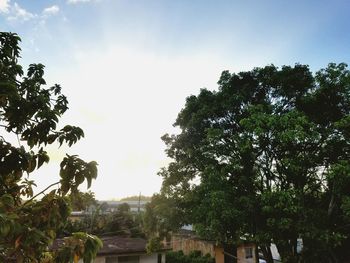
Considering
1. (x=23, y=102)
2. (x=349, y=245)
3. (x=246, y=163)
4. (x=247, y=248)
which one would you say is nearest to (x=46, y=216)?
(x=23, y=102)

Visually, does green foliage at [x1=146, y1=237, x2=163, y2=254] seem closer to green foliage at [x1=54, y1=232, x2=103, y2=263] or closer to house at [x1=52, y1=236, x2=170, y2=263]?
house at [x1=52, y1=236, x2=170, y2=263]

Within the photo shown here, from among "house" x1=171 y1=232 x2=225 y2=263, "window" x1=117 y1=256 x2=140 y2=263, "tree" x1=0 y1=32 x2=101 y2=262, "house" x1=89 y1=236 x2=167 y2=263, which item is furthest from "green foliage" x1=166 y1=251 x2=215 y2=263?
"tree" x1=0 y1=32 x2=101 y2=262

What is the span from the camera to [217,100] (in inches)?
762

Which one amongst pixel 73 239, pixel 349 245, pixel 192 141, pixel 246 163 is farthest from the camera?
pixel 349 245

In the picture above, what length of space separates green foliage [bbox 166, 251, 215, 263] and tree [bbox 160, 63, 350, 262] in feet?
29.3

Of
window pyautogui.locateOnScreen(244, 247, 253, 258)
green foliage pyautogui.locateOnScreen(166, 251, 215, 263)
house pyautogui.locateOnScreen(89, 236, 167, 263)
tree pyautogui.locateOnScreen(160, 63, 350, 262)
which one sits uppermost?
tree pyautogui.locateOnScreen(160, 63, 350, 262)

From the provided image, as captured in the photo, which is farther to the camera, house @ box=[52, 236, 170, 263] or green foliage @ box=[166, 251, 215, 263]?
green foliage @ box=[166, 251, 215, 263]

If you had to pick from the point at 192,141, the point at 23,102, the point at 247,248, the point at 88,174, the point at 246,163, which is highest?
the point at 192,141

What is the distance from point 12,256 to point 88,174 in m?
1.28

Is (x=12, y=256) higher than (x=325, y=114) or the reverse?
the reverse

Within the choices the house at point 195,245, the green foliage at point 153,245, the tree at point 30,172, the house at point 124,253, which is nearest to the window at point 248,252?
the house at point 195,245

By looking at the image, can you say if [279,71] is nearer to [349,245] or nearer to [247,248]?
[349,245]

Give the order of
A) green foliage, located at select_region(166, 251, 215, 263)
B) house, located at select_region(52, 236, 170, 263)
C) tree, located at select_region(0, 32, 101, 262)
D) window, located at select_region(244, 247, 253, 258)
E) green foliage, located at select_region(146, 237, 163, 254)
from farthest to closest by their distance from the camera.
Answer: window, located at select_region(244, 247, 253, 258) → green foliage, located at select_region(166, 251, 215, 263) → green foliage, located at select_region(146, 237, 163, 254) → house, located at select_region(52, 236, 170, 263) → tree, located at select_region(0, 32, 101, 262)

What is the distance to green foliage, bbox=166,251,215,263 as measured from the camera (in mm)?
28061
